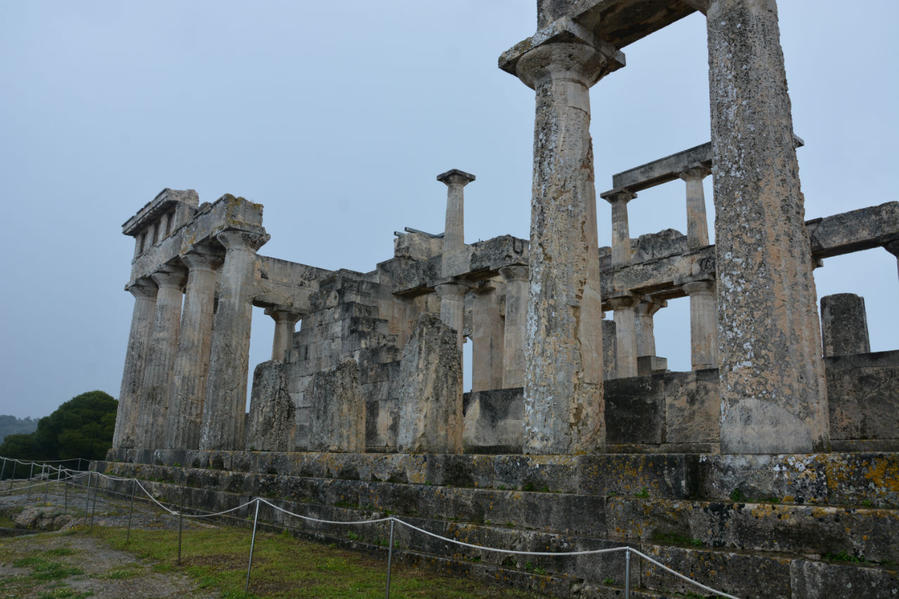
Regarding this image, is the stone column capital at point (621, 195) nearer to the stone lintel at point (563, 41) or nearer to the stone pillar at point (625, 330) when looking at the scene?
the stone pillar at point (625, 330)

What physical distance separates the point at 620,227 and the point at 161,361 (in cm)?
1410

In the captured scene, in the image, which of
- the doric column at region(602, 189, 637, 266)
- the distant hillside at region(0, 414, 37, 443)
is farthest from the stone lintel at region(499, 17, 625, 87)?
the distant hillside at region(0, 414, 37, 443)

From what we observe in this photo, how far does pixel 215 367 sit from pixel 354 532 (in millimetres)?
7812

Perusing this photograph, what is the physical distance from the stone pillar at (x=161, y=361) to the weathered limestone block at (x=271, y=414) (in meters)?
6.12

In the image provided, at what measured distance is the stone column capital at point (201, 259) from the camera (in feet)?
57.5

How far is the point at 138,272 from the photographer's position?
21031 millimetres

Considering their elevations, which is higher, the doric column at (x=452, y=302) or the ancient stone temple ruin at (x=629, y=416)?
the doric column at (x=452, y=302)

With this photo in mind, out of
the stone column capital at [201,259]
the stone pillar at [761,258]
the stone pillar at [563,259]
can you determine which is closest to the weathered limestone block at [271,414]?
the stone column capital at [201,259]

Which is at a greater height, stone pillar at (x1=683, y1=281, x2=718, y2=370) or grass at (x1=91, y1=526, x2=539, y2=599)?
stone pillar at (x1=683, y1=281, x2=718, y2=370)

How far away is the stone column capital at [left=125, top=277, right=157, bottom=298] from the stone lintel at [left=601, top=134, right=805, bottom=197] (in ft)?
47.7

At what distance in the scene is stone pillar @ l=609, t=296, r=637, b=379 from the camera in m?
19.7

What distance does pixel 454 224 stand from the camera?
60.0ft

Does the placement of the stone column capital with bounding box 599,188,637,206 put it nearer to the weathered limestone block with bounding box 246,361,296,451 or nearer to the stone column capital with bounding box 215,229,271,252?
the stone column capital with bounding box 215,229,271,252

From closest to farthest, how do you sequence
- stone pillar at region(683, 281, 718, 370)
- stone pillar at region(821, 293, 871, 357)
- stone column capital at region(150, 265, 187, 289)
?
1. stone pillar at region(821, 293, 871, 357)
2. stone pillar at region(683, 281, 718, 370)
3. stone column capital at region(150, 265, 187, 289)
